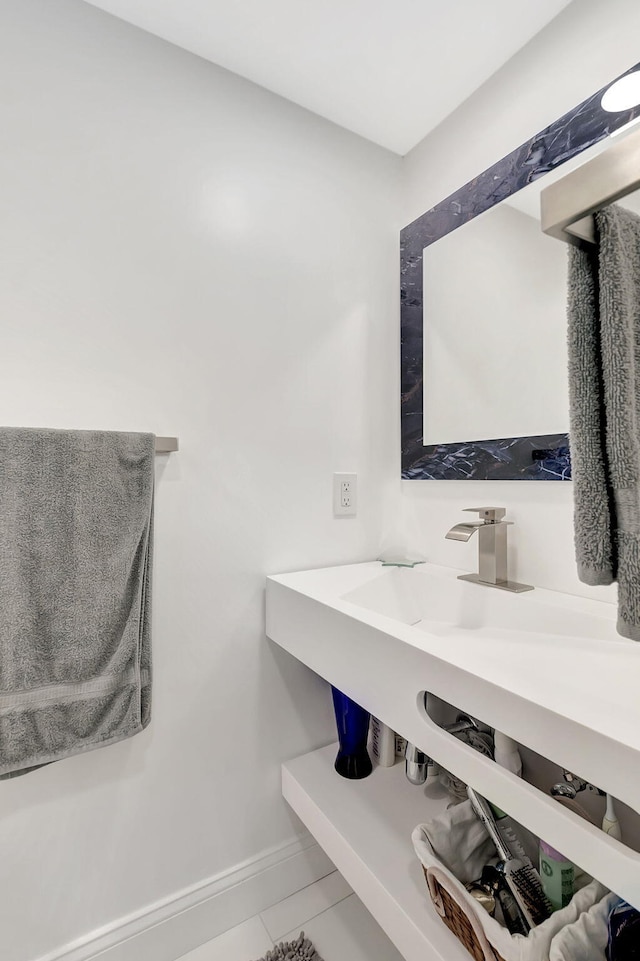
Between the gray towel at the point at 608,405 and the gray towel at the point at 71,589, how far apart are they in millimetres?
851

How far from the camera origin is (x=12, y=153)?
96cm

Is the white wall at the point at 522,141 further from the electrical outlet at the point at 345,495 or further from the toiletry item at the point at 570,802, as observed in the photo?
the toiletry item at the point at 570,802

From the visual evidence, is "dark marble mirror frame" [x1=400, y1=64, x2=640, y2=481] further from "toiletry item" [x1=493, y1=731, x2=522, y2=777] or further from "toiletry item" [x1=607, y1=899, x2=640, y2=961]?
"toiletry item" [x1=607, y1=899, x2=640, y2=961]

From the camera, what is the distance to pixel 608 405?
1.26 feet

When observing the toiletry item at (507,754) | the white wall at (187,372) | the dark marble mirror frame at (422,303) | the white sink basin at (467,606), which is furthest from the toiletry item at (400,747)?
the dark marble mirror frame at (422,303)

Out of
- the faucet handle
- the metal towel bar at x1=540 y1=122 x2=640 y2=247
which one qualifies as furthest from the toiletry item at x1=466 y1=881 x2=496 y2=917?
the metal towel bar at x1=540 y1=122 x2=640 y2=247

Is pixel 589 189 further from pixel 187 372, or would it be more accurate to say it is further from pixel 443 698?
pixel 187 372

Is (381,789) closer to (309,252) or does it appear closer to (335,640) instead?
(335,640)

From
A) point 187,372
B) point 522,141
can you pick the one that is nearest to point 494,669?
point 187,372

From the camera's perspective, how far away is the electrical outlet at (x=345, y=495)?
137cm

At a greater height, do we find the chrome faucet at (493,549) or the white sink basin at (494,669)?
the chrome faucet at (493,549)

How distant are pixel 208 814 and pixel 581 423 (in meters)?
1.26

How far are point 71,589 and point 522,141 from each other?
57.3 inches

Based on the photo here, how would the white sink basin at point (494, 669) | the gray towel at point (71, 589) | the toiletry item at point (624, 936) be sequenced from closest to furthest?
the white sink basin at point (494, 669) → the toiletry item at point (624, 936) → the gray towel at point (71, 589)
